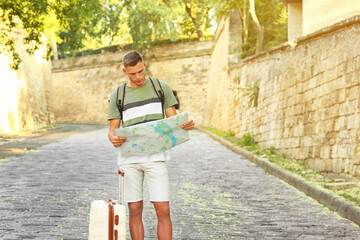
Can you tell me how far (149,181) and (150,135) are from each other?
36 cm

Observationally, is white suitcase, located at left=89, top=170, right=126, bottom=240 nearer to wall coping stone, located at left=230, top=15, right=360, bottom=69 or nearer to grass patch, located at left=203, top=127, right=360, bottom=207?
grass patch, located at left=203, top=127, right=360, bottom=207

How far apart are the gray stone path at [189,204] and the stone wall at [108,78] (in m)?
24.9

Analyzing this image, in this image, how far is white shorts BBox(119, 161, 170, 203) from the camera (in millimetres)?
3604

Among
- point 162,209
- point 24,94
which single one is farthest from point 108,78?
point 162,209

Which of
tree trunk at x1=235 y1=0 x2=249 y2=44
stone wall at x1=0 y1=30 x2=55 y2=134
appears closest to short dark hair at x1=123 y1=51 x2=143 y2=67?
stone wall at x1=0 y1=30 x2=55 y2=134

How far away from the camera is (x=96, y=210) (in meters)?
3.29

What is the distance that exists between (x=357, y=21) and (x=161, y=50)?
1198 inches

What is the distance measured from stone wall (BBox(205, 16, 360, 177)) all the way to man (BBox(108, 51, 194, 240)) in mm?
4185

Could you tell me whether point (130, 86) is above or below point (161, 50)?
below

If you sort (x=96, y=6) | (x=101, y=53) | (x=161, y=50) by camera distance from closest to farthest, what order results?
(x=96, y=6) < (x=161, y=50) < (x=101, y=53)

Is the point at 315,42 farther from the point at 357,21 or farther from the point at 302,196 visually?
the point at 302,196

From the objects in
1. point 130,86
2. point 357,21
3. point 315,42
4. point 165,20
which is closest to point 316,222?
point 130,86

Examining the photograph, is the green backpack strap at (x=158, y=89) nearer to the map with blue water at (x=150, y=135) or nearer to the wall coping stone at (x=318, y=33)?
the map with blue water at (x=150, y=135)

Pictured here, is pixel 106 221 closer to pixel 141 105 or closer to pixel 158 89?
pixel 141 105
